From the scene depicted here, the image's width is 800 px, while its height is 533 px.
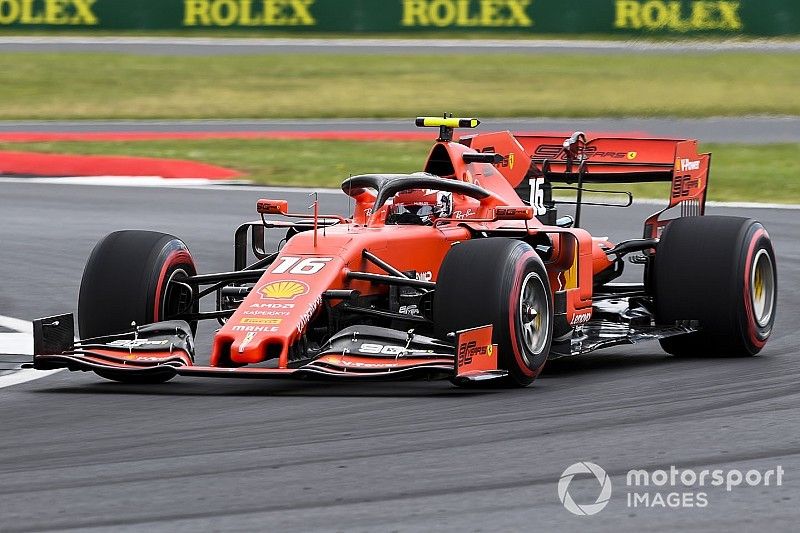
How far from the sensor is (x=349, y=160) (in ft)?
76.9

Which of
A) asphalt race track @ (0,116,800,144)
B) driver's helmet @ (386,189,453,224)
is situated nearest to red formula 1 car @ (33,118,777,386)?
driver's helmet @ (386,189,453,224)

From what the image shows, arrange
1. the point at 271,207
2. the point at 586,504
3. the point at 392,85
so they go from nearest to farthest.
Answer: the point at 586,504 → the point at 271,207 → the point at 392,85

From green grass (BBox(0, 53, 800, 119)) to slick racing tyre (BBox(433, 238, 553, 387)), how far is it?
2127cm

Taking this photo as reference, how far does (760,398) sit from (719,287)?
161cm

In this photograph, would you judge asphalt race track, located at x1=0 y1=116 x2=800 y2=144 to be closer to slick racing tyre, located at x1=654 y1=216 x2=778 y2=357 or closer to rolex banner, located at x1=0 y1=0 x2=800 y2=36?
rolex banner, located at x1=0 y1=0 x2=800 y2=36

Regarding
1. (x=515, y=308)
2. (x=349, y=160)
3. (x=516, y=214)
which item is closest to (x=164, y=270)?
(x=516, y=214)

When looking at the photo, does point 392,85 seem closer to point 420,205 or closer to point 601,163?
point 601,163

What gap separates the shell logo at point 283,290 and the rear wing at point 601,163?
248cm

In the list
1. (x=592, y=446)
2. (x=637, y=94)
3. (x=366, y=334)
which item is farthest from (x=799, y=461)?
(x=637, y=94)

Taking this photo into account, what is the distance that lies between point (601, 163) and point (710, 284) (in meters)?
1.90

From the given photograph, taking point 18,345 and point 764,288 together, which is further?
point 18,345

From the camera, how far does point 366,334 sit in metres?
8.23

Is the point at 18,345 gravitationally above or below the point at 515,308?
below

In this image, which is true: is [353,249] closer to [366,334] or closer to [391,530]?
[366,334]
